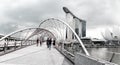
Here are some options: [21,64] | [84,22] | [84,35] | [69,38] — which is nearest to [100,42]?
[84,35]

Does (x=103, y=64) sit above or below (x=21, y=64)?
above

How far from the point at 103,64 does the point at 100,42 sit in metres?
180

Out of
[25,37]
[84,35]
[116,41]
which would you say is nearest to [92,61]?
[25,37]

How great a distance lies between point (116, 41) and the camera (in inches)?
7682

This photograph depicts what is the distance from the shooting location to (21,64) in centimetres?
1212

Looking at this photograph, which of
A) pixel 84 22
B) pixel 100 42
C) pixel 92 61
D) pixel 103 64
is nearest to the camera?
pixel 103 64

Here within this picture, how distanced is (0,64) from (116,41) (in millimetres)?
193413

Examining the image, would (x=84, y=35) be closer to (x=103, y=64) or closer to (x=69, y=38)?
(x=69, y=38)

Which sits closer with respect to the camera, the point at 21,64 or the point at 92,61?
the point at 92,61

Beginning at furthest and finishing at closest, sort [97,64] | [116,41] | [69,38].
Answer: [116,41] → [69,38] → [97,64]

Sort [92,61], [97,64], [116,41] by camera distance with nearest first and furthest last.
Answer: [97,64] < [92,61] < [116,41]

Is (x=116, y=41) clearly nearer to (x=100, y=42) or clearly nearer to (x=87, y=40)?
(x=100, y=42)

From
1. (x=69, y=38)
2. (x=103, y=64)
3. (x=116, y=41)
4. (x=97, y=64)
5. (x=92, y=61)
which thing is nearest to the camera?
(x=103, y=64)

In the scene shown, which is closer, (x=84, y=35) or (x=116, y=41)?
(x=84, y=35)
